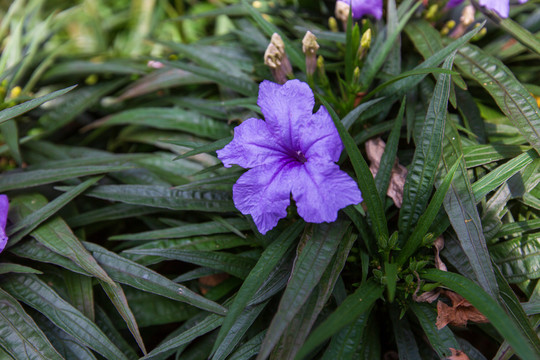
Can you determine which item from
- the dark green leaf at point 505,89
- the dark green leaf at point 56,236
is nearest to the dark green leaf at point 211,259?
the dark green leaf at point 56,236

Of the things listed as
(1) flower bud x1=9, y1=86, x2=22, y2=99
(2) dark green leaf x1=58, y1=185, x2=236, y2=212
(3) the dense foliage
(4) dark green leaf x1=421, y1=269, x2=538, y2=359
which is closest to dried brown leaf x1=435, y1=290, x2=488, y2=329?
(3) the dense foliage

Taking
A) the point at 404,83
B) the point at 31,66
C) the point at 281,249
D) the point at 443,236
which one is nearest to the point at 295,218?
the point at 281,249

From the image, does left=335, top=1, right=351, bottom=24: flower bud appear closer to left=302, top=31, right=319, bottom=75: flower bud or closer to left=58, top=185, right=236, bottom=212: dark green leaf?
left=302, top=31, right=319, bottom=75: flower bud

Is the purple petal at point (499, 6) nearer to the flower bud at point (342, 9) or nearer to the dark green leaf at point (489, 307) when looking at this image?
the flower bud at point (342, 9)

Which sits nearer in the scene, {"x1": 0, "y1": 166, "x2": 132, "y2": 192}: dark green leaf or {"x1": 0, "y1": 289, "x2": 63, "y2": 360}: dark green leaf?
{"x1": 0, "y1": 289, "x2": 63, "y2": 360}: dark green leaf

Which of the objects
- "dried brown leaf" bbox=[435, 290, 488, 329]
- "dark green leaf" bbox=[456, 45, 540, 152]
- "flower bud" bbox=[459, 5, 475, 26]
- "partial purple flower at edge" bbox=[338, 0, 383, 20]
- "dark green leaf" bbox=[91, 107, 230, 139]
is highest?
"flower bud" bbox=[459, 5, 475, 26]
